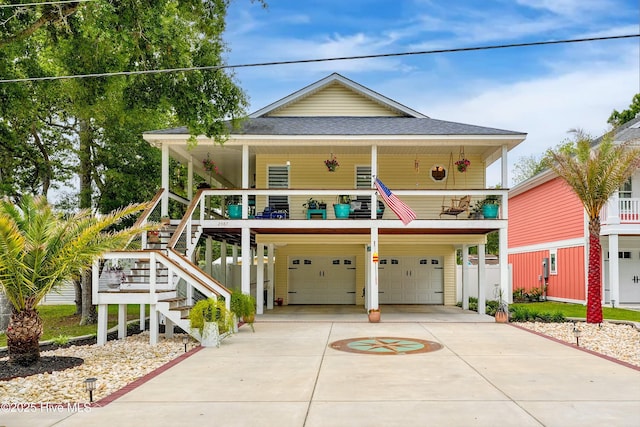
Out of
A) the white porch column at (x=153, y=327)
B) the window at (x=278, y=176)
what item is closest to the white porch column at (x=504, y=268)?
the window at (x=278, y=176)

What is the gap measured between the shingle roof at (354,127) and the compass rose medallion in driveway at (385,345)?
6.09m

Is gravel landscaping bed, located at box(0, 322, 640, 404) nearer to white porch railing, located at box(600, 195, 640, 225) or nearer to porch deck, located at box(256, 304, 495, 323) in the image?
porch deck, located at box(256, 304, 495, 323)

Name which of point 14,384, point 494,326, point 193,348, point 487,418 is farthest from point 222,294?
point 487,418

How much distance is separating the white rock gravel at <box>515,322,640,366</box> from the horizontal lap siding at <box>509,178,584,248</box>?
8.38 m

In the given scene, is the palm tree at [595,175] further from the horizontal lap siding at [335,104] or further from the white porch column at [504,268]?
the horizontal lap siding at [335,104]

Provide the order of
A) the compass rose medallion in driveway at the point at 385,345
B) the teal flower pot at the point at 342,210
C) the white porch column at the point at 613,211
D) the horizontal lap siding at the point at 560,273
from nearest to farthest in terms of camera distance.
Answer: the compass rose medallion in driveway at the point at 385,345 < the teal flower pot at the point at 342,210 < the white porch column at the point at 613,211 < the horizontal lap siding at the point at 560,273

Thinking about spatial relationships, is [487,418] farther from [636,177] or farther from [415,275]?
[636,177]

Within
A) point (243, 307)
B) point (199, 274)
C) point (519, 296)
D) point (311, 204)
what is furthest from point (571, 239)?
point (199, 274)

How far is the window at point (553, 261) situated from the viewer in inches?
950

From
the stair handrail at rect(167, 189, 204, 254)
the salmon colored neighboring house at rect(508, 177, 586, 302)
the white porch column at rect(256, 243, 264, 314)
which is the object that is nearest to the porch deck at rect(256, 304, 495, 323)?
the white porch column at rect(256, 243, 264, 314)

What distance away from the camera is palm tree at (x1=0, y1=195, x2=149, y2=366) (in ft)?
28.1

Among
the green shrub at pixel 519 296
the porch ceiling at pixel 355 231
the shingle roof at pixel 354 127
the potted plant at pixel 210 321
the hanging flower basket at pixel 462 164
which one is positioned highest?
the shingle roof at pixel 354 127

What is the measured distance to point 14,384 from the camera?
7695mm

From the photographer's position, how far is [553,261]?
24.6 metres
